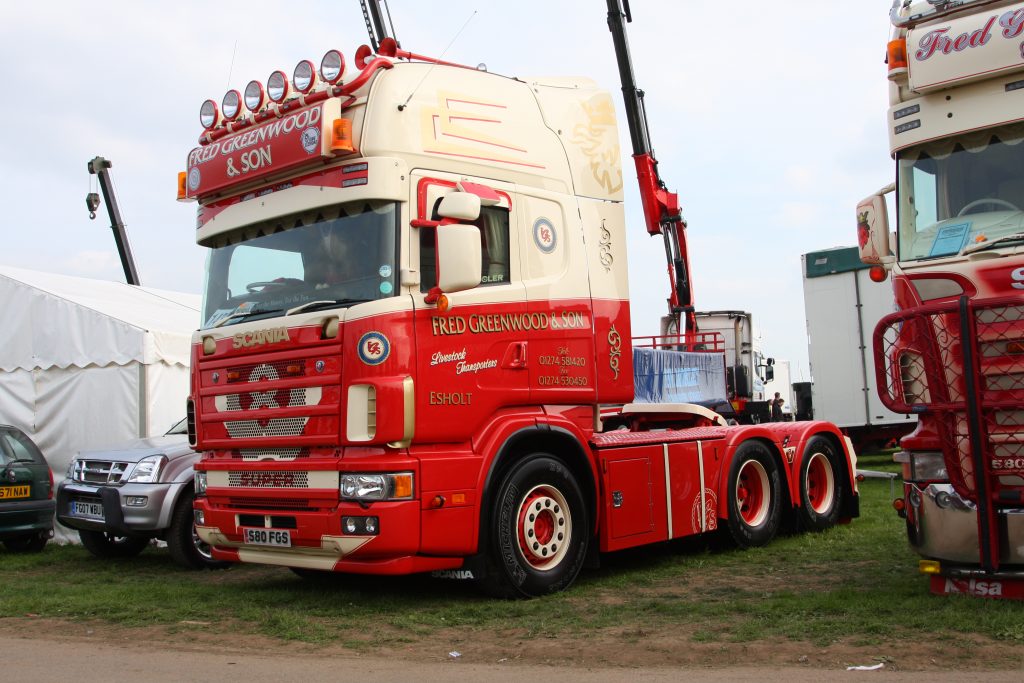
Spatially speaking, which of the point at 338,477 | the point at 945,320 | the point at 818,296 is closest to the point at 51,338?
the point at 338,477

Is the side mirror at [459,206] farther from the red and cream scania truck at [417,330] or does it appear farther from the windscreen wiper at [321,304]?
the windscreen wiper at [321,304]

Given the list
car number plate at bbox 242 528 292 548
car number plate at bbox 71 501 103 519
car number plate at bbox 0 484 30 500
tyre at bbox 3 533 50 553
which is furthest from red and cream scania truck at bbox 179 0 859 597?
tyre at bbox 3 533 50 553

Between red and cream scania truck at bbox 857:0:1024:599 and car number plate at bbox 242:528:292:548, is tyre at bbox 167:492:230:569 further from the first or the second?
red and cream scania truck at bbox 857:0:1024:599

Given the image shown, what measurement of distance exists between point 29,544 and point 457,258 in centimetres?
811

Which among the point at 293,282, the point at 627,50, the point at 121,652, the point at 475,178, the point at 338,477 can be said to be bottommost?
the point at 121,652

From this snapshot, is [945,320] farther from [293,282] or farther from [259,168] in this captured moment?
[259,168]

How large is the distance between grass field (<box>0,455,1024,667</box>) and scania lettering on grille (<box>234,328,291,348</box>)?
201 cm

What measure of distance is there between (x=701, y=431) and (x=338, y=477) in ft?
13.6

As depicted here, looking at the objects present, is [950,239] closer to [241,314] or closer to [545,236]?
[545,236]

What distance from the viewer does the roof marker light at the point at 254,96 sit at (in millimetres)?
7938

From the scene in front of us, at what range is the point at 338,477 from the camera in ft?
22.9

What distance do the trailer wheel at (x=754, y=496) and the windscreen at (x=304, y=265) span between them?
4549mm

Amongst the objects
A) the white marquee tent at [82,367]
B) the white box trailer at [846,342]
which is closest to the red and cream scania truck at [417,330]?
the white marquee tent at [82,367]

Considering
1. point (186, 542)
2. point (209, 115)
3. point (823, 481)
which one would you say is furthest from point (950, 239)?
point (186, 542)
